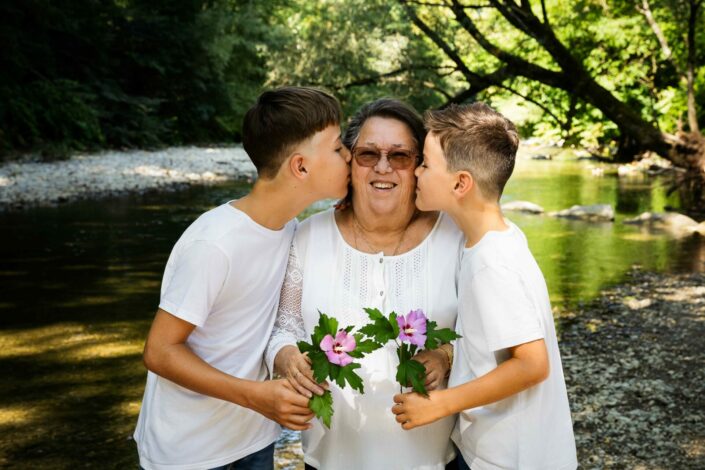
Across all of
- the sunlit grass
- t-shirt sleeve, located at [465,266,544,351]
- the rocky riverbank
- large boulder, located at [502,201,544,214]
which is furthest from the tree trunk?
t-shirt sleeve, located at [465,266,544,351]

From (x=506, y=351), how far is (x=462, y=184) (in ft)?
1.64

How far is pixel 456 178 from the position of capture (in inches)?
91.3

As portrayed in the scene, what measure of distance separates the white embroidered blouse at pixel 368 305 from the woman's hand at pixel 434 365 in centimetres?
11

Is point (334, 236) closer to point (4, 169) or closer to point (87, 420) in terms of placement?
point (87, 420)

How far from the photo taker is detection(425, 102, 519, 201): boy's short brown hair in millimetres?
2297

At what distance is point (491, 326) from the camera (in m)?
2.14

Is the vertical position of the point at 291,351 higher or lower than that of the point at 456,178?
lower

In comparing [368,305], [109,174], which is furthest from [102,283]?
[109,174]

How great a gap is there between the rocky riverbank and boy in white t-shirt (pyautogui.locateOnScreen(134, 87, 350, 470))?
1.96 meters

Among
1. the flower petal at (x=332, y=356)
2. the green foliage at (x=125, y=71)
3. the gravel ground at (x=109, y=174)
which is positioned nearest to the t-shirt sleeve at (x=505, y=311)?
the flower petal at (x=332, y=356)

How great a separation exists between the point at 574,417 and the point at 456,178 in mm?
2885

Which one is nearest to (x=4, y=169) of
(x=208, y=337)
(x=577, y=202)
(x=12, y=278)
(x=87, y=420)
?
(x=12, y=278)

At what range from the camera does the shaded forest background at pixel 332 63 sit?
356 inches

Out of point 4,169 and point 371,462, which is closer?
point 371,462
